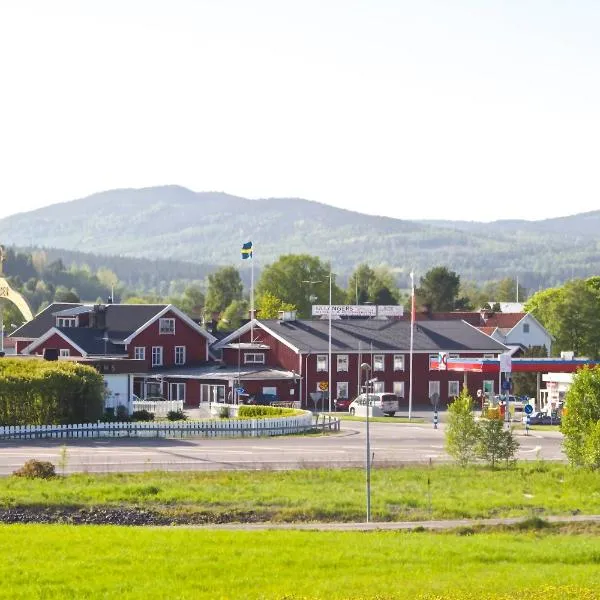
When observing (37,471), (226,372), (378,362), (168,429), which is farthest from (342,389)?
(37,471)

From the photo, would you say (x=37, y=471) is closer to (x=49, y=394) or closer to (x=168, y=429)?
(x=168, y=429)

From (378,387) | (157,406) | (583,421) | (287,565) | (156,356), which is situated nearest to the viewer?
(287,565)

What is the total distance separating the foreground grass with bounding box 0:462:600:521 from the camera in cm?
4100

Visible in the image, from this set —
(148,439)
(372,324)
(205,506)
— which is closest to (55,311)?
(372,324)

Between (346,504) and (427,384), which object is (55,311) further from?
(346,504)

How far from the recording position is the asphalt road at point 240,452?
183 ft

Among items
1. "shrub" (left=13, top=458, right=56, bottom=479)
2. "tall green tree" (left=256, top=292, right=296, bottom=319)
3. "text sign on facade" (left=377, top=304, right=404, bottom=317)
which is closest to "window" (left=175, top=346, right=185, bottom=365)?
"text sign on facade" (left=377, top=304, right=404, bottom=317)

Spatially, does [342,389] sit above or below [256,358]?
below

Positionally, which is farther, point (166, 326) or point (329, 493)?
point (166, 326)

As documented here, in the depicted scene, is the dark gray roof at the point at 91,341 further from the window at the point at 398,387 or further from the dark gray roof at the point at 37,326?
the window at the point at 398,387

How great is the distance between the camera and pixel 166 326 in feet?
349

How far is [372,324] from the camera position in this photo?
363ft

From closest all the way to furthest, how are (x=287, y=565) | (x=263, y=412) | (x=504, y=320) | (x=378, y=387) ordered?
(x=287, y=565)
(x=263, y=412)
(x=378, y=387)
(x=504, y=320)

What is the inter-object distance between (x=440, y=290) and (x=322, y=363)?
82457 mm
